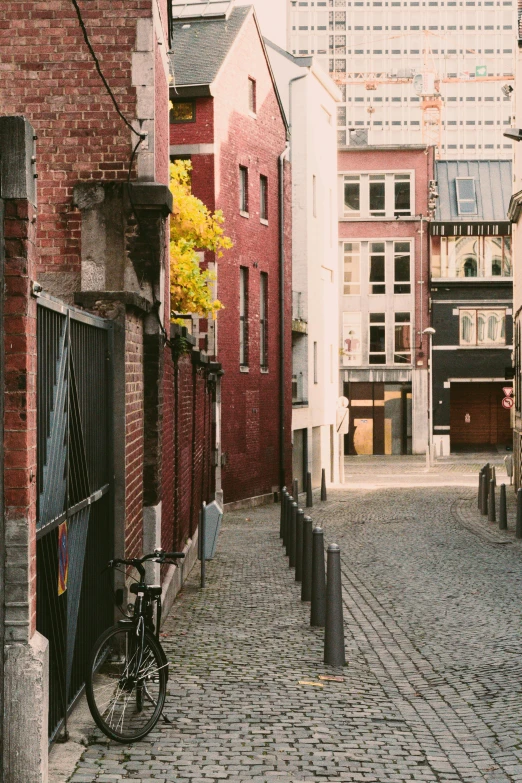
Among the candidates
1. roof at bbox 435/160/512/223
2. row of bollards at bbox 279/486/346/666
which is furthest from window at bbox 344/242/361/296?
row of bollards at bbox 279/486/346/666

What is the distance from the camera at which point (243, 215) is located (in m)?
28.9

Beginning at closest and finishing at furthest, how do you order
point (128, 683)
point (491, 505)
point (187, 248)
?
point (128, 683) → point (187, 248) → point (491, 505)

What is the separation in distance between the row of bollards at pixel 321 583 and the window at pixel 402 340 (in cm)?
3968

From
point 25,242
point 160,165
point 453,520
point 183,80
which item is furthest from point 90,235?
point 183,80

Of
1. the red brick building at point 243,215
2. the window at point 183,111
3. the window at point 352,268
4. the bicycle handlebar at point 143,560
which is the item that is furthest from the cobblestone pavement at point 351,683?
the window at point 352,268

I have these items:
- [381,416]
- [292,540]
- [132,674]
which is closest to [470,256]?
[381,416]

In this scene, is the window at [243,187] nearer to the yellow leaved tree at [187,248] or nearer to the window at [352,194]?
the yellow leaved tree at [187,248]

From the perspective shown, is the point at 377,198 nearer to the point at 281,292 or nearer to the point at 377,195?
the point at 377,195

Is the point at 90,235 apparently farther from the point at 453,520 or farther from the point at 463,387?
the point at 463,387

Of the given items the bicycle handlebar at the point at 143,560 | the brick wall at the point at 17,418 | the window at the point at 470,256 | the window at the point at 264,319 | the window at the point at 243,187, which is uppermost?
the window at the point at 470,256

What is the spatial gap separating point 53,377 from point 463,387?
51.6 metres

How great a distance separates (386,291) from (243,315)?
26687 millimetres

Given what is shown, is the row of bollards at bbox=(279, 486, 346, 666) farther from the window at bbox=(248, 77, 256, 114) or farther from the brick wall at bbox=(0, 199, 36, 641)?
the window at bbox=(248, 77, 256, 114)

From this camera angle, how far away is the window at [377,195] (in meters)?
54.6
